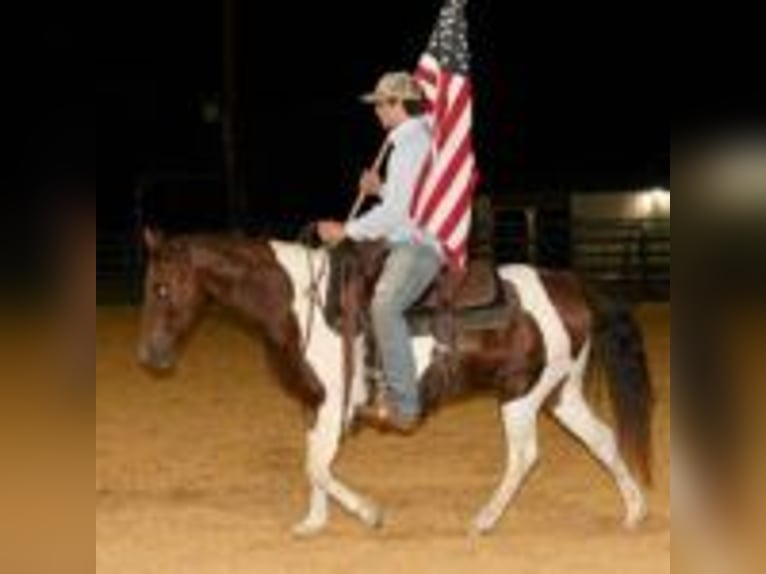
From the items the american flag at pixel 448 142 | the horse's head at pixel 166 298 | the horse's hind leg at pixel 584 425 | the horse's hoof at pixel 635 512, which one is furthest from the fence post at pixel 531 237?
the horse's head at pixel 166 298

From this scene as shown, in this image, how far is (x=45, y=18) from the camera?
4.82 meters

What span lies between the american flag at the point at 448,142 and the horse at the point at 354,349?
1.51 ft

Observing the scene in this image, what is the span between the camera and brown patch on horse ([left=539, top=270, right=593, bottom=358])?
834 centimetres

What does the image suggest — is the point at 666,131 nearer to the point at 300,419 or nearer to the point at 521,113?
the point at 300,419

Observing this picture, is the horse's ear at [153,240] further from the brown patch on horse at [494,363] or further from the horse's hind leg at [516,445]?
the horse's hind leg at [516,445]

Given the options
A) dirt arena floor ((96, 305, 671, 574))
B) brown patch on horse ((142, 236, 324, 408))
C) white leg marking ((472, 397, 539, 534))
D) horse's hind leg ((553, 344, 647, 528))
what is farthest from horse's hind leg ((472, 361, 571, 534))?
brown patch on horse ((142, 236, 324, 408))

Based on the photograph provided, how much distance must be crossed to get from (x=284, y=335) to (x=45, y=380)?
2857 mm

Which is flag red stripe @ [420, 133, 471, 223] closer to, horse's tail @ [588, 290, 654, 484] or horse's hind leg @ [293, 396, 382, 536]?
horse's tail @ [588, 290, 654, 484]

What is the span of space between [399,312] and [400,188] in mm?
650

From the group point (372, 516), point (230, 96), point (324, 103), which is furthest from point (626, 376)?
point (324, 103)

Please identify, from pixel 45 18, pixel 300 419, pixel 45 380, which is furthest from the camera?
pixel 300 419

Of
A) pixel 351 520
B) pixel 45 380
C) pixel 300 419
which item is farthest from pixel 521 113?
pixel 45 380

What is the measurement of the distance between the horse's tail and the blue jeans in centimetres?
110

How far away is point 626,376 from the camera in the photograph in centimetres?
830
